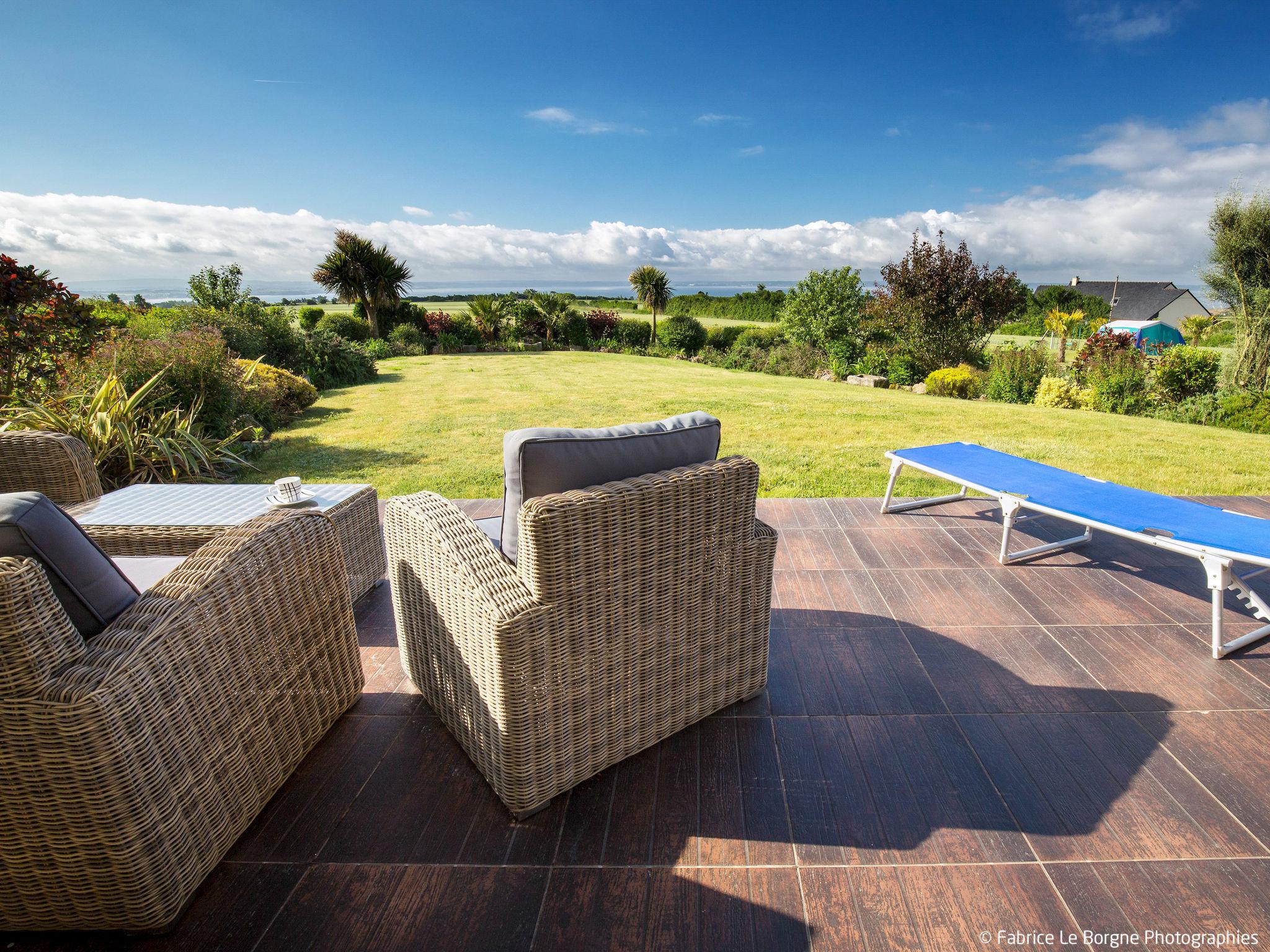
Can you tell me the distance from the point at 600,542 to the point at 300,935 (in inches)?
43.4

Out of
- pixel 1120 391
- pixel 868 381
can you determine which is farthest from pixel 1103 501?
pixel 868 381

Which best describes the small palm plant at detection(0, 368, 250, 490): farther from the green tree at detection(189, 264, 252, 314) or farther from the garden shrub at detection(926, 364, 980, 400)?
the garden shrub at detection(926, 364, 980, 400)

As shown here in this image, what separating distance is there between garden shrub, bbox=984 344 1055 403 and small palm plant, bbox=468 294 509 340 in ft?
49.1

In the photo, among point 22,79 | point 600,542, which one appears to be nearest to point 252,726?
point 600,542

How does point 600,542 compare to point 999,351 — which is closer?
point 600,542

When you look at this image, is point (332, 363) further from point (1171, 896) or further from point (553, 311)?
point (1171, 896)

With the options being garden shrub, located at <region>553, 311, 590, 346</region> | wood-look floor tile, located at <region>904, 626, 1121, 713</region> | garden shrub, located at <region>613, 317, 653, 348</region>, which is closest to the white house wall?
garden shrub, located at <region>613, 317, 653, 348</region>

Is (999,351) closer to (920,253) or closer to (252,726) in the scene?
(920,253)

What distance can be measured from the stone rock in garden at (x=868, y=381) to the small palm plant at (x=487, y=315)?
1216 cm

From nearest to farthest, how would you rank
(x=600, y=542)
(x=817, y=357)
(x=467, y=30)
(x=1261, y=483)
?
(x=600, y=542) < (x=1261, y=483) < (x=467, y=30) < (x=817, y=357)

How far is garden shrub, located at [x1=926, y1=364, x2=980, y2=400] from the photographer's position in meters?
11.6

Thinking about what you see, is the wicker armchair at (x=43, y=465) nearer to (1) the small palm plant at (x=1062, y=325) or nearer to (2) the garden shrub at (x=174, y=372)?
(2) the garden shrub at (x=174, y=372)

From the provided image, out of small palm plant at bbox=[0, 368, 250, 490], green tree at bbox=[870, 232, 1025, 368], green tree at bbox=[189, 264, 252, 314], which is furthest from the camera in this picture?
green tree at bbox=[870, 232, 1025, 368]

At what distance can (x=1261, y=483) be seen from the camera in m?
4.86
